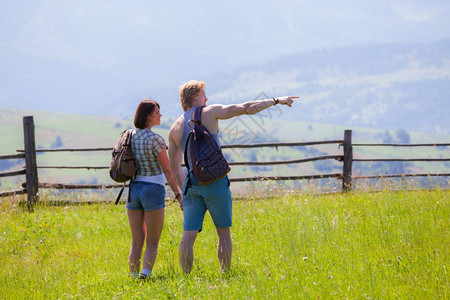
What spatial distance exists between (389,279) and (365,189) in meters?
5.32

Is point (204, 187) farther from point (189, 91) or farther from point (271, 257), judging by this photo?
point (271, 257)

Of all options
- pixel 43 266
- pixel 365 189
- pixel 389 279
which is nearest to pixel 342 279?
pixel 389 279

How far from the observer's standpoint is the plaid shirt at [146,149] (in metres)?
3.62

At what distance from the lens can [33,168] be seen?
8.68 meters

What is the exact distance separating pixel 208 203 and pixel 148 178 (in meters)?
0.60

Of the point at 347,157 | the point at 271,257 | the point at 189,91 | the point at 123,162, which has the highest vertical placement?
the point at 189,91

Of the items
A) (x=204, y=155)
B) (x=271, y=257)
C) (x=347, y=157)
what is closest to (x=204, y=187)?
(x=204, y=155)

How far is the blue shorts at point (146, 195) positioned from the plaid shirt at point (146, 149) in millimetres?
96

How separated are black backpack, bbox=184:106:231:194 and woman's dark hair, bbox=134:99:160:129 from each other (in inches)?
20.5

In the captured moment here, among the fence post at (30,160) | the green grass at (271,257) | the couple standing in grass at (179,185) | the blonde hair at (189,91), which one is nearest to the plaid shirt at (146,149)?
the couple standing in grass at (179,185)

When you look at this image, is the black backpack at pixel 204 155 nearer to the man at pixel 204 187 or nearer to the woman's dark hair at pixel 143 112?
the man at pixel 204 187

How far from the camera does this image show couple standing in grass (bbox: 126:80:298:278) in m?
3.28

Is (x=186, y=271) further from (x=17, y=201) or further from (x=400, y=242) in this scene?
(x=17, y=201)

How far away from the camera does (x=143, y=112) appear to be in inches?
144
